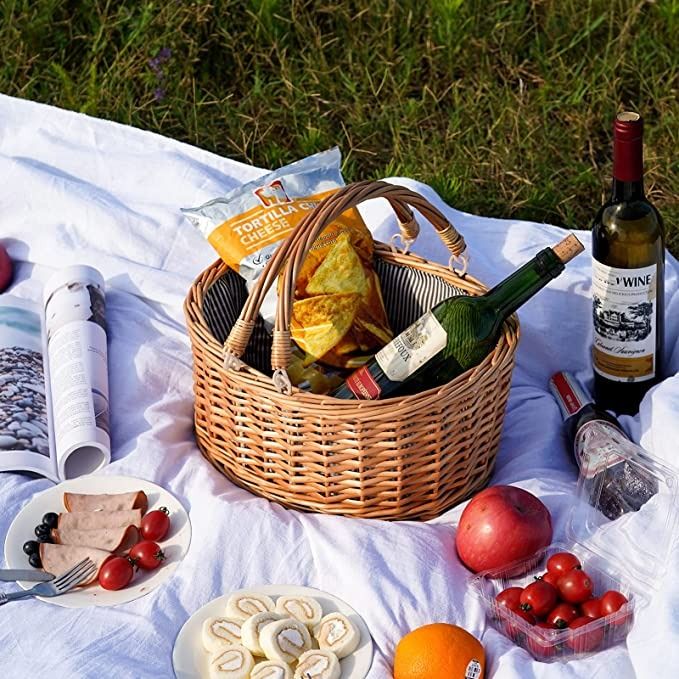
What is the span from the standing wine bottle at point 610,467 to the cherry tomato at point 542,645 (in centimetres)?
28

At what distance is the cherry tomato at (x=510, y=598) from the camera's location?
1.48 meters

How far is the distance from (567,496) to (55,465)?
787 millimetres

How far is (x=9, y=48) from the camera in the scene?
2924 millimetres

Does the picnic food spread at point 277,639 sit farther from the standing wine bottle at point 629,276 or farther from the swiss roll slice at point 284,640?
the standing wine bottle at point 629,276

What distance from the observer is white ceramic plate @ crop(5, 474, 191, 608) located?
5.09 feet

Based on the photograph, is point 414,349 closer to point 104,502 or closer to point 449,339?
point 449,339

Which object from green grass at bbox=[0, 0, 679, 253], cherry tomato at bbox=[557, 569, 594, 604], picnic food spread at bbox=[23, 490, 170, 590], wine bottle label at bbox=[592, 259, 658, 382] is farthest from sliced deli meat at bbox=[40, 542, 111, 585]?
green grass at bbox=[0, 0, 679, 253]

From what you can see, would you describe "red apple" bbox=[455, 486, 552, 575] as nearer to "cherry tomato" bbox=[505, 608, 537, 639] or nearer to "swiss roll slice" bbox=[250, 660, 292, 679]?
"cherry tomato" bbox=[505, 608, 537, 639]

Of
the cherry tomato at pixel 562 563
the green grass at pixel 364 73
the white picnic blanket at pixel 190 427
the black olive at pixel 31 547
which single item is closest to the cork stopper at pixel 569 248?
the white picnic blanket at pixel 190 427

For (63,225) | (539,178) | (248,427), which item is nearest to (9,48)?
(63,225)

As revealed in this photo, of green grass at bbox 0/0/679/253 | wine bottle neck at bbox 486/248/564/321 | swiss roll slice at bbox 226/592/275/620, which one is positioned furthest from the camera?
green grass at bbox 0/0/679/253

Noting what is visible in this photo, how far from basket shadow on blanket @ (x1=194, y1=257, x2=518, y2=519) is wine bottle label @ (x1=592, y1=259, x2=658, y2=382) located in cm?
17

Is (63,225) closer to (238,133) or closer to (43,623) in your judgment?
(238,133)

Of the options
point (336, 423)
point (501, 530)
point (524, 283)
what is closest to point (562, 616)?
point (501, 530)
